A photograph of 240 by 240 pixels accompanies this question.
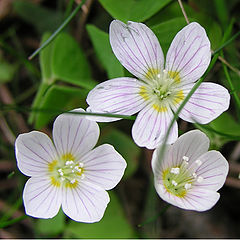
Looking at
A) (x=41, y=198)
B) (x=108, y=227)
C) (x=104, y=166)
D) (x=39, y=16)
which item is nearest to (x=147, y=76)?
(x=104, y=166)

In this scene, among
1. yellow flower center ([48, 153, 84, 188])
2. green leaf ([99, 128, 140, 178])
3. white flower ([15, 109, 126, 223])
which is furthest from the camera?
green leaf ([99, 128, 140, 178])

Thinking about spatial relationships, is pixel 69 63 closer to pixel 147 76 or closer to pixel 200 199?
pixel 147 76

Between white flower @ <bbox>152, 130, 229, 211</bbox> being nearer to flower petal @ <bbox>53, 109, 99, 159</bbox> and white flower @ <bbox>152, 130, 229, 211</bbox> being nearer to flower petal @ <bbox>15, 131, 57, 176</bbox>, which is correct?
flower petal @ <bbox>53, 109, 99, 159</bbox>

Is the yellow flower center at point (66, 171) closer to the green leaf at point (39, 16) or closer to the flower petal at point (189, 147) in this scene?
the flower petal at point (189, 147)

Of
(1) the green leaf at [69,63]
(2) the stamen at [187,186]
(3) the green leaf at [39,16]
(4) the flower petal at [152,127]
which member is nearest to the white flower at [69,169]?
(4) the flower petal at [152,127]

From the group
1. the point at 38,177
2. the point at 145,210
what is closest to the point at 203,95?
the point at 38,177

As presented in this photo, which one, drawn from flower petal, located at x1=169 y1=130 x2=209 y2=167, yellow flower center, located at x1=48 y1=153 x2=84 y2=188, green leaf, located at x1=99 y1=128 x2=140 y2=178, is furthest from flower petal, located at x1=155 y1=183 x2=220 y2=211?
green leaf, located at x1=99 y1=128 x2=140 y2=178
